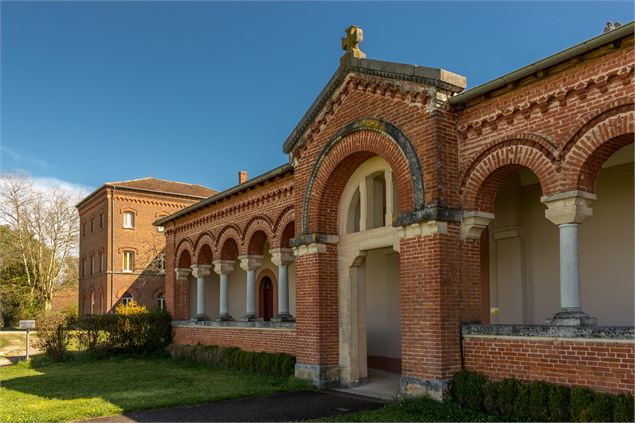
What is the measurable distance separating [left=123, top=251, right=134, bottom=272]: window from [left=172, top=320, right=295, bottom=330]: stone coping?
791 inches

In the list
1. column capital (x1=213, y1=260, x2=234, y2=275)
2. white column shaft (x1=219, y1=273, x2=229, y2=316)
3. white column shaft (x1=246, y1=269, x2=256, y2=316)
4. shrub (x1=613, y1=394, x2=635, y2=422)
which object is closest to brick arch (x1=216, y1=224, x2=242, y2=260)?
column capital (x1=213, y1=260, x2=234, y2=275)

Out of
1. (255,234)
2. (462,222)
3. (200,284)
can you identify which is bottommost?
(200,284)

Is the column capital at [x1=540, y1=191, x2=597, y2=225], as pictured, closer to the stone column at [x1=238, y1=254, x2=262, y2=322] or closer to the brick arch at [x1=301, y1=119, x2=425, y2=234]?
the brick arch at [x1=301, y1=119, x2=425, y2=234]

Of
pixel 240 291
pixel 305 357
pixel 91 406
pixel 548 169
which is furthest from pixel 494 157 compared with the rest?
pixel 240 291

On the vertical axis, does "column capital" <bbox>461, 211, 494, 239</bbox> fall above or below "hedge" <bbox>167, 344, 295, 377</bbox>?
above

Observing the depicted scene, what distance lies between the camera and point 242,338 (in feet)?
52.0

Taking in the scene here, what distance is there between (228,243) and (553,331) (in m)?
11.6

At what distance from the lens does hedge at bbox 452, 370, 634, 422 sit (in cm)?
711

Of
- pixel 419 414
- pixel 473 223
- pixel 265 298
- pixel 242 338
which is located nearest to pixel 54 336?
pixel 265 298

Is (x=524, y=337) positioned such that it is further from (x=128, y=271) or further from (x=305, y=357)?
(x=128, y=271)

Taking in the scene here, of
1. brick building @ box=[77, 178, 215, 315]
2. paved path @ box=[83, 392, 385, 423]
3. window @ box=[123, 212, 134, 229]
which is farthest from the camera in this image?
window @ box=[123, 212, 134, 229]

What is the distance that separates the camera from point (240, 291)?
67.9 feet

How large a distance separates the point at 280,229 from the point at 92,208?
3059 cm

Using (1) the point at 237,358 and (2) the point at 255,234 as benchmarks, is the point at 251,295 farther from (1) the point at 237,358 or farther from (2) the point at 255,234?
(1) the point at 237,358
